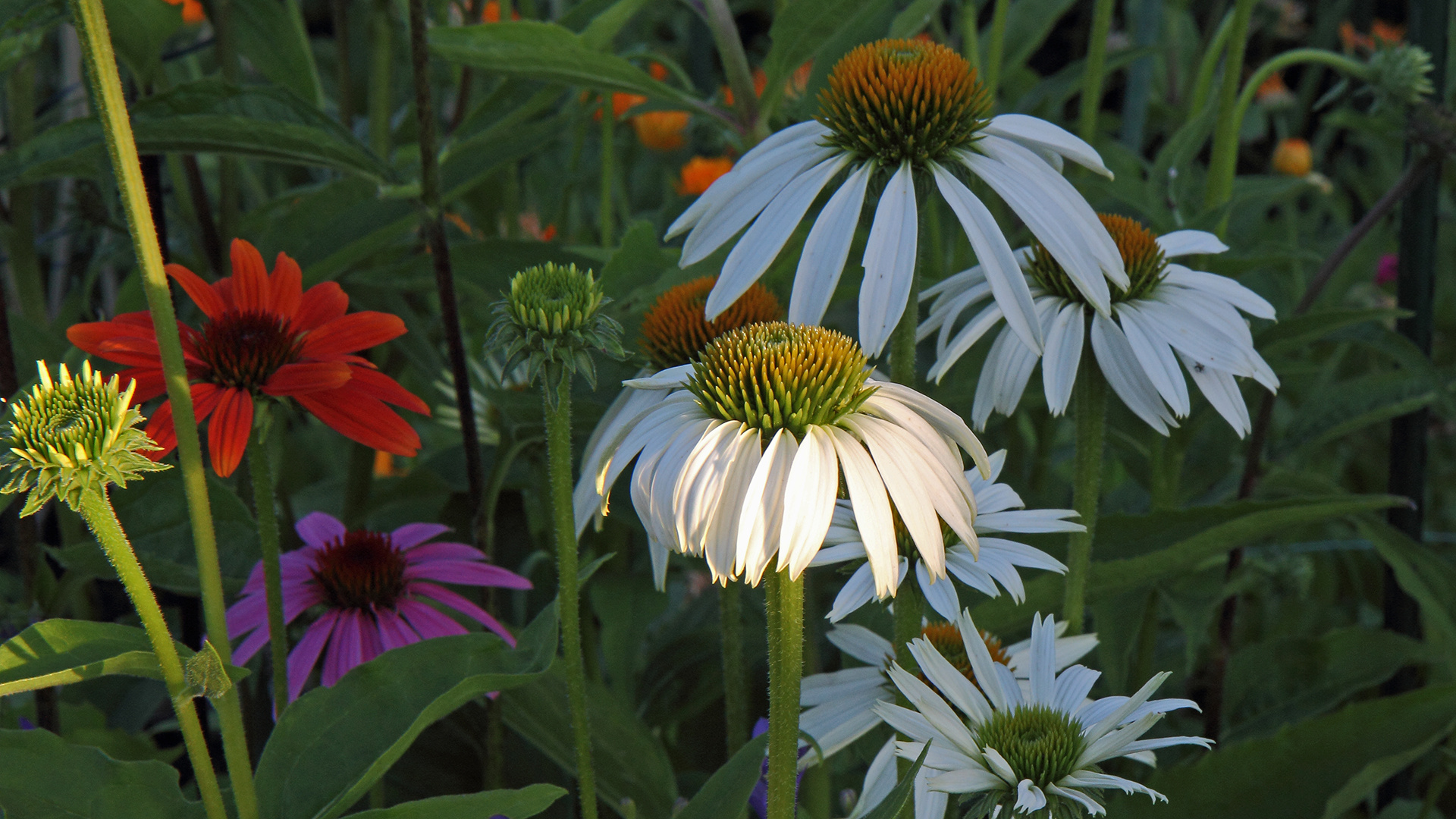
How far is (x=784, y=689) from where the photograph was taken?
0.46 m

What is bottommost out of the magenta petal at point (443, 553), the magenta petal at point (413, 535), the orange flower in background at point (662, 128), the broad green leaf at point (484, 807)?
the broad green leaf at point (484, 807)

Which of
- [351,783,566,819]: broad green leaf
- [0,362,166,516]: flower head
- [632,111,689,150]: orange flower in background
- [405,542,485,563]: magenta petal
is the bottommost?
[351,783,566,819]: broad green leaf

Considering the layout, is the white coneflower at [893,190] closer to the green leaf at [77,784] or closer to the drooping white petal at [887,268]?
the drooping white petal at [887,268]

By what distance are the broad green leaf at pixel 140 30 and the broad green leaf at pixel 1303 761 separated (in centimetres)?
81

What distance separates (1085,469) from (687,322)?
0.84ft

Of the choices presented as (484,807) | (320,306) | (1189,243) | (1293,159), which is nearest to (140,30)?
(320,306)

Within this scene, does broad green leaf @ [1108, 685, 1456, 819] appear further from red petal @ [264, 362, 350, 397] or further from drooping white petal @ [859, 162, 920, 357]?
red petal @ [264, 362, 350, 397]

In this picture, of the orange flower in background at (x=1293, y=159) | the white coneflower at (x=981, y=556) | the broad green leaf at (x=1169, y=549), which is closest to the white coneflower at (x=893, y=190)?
the white coneflower at (x=981, y=556)

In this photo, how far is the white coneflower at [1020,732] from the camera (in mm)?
479

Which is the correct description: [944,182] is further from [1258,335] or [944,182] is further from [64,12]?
[64,12]

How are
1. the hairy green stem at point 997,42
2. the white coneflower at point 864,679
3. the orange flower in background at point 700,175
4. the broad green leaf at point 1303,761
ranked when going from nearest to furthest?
the white coneflower at point 864,679, the broad green leaf at point 1303,761, the hairy green stem at point 997,42, the orange flower in background at point 700,175

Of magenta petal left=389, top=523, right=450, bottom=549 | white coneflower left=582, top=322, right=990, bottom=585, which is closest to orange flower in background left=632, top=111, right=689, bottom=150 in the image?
magenta petal left=389, top=523, right=450, bottom=549

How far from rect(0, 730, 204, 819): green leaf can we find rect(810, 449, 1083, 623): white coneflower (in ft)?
1.03

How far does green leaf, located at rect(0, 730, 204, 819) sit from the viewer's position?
475 mm
